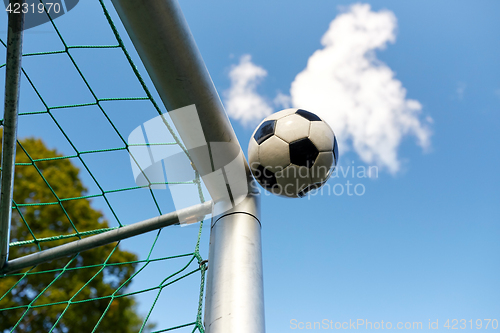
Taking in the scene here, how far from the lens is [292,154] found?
1722mm

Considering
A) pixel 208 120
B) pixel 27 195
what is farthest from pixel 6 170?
pixel 27 195

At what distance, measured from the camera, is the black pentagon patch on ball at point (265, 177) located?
5.80ft

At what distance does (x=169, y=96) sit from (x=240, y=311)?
912mm

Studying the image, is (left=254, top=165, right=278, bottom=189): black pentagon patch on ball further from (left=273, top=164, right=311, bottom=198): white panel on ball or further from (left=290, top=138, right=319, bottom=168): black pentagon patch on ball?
(left=290, top=138, right=319, bottom=168): black pentagon patch on ball

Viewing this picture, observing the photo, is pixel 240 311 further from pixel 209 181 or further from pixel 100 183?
pixel 100 183

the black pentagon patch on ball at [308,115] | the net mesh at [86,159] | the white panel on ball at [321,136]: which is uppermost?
the net mesh at [86,159]

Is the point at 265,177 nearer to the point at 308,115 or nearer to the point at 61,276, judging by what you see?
the point at 308,115

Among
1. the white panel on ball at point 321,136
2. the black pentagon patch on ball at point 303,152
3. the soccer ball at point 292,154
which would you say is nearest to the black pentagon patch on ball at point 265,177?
the soccer ball at point 292,154

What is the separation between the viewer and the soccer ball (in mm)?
1729

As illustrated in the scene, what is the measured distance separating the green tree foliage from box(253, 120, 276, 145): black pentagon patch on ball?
5868mm

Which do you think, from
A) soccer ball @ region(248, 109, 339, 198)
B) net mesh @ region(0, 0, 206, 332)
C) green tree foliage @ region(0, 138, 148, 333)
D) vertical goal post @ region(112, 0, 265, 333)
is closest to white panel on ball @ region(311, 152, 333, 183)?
soccer ball @ region(248, 109, 339, 198)

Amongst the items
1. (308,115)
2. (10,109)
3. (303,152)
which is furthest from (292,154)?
(10,109)

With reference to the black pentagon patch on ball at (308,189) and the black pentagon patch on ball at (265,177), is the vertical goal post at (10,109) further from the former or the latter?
the black pentagon patch on ball at (308,189)

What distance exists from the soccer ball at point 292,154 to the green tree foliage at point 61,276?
232 inches
